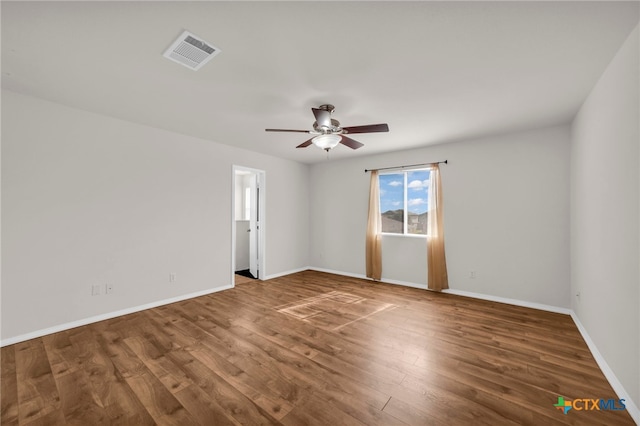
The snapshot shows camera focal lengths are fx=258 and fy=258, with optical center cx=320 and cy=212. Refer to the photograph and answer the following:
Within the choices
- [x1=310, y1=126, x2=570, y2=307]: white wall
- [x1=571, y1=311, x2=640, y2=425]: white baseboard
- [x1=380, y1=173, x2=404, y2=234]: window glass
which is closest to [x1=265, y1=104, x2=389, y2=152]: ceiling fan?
[x1=310, y1=126, x2=570, y2=307]: white wall

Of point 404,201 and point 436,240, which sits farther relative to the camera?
point 404,201

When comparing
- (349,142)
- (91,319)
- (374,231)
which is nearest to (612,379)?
(349,142)

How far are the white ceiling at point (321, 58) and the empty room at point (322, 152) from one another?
0.02 m

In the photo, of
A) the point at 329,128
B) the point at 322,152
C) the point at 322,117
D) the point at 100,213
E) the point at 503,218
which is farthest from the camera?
the point at 322,152

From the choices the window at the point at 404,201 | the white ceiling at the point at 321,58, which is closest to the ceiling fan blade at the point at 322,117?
the white ceiling at the point at 321,58

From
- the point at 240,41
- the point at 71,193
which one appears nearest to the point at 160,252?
the point at 71,193

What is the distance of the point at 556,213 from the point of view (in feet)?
11.6

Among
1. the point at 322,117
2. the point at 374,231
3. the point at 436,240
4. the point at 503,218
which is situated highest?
the point at 322,117

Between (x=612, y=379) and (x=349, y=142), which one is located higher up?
(x=349, y=142)

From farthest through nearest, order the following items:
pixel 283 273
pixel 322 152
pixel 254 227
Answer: pixel 283 273 → pixel 254 227 → pixel 322 152

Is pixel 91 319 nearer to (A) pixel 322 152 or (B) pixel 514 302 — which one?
(A) pixel 322 152

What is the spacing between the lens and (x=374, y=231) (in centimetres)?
517

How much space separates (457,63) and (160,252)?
4200mm

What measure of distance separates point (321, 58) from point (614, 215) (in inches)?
101
